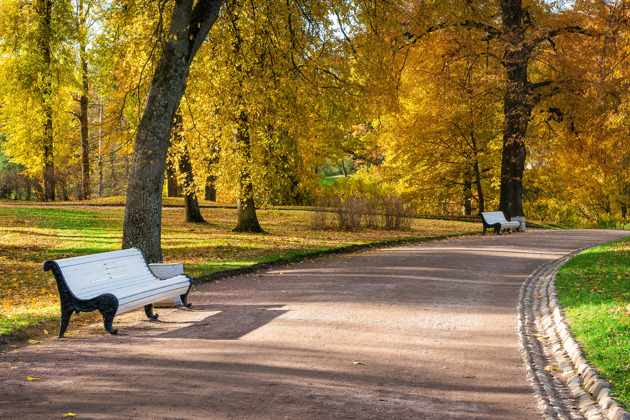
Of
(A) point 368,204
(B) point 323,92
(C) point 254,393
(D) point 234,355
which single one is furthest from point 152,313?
(A) point 368,204

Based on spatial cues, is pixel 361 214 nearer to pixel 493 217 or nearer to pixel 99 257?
pixel 493 217

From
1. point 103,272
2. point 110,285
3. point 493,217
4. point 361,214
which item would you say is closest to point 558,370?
point 110,285

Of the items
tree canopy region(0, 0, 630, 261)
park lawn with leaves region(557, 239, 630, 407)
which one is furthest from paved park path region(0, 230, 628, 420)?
tree canopy region(0, 0, 630, 261)

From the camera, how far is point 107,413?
4664mm

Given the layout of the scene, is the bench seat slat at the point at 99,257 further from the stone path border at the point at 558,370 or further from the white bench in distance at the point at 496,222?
the white bench in distance at the point at 496,222

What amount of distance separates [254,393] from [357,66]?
12801mm

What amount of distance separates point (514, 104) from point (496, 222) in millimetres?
5279

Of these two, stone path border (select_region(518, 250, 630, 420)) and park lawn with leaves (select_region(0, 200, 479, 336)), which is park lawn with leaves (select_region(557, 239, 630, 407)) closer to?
stone path border (select_region(518, 250, 630, 420))

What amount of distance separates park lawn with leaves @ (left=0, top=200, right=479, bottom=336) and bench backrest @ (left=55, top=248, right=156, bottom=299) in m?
0.94

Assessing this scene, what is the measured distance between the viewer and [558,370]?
20.4 ft

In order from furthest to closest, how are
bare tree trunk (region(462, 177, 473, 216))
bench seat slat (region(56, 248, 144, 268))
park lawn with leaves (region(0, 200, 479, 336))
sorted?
bare tree trunk (region(462, 177, 473, 216))
park lawn with leaves (region(0, 200, 479, 336))
bench seat slat (region(56, 248, 144, 268))

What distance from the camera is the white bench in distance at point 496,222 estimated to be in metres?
24.8

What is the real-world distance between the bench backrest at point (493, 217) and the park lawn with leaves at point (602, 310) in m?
10.1

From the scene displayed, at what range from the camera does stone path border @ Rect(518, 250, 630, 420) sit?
4.95m
